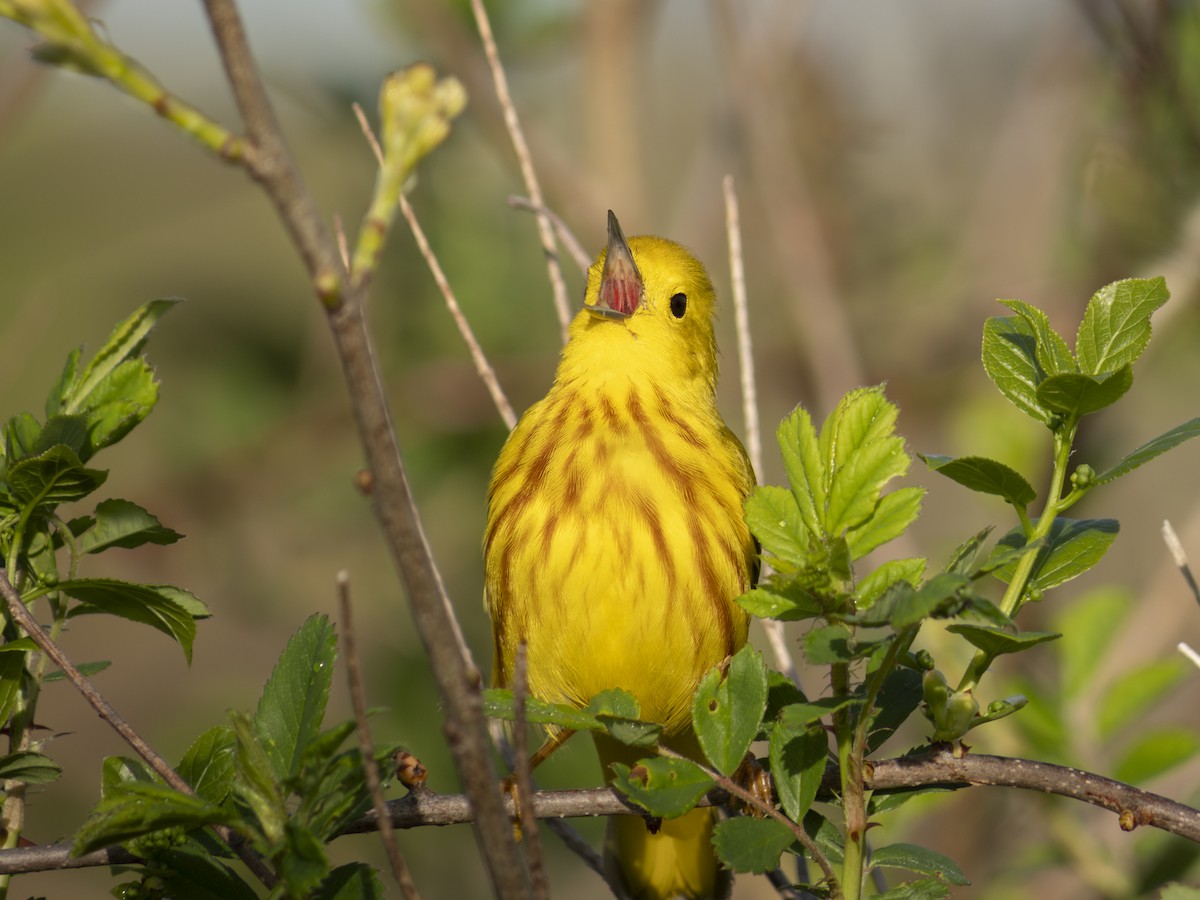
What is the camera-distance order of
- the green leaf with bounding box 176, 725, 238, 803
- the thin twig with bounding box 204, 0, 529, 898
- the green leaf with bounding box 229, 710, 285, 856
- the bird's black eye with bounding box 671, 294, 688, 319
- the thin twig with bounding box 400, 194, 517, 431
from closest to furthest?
the thin twig with bounding box 204, 0, 529, 898, the green leaf with bounding box 229, 710, 285, 856, the green leaf with bounding box 176, 725, 238, 803, the thin twig with bounding box 400, 194, 517, 431, the bird's black eye with bounding box 671, 294, 688, 319

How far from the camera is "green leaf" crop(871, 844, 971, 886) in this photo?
5.55ft

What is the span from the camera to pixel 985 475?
5.48 ft

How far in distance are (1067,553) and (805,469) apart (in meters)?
0.40

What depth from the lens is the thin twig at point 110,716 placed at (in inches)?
60.6

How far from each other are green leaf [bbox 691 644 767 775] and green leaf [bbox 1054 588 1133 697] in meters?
1.51

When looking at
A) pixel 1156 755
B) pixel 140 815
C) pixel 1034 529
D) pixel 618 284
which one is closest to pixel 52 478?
pixel 140 815

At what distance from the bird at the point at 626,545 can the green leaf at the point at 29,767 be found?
128 cm

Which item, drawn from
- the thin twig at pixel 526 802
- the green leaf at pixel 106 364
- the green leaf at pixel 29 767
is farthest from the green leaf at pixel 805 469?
the green leaf at pixel 29 767

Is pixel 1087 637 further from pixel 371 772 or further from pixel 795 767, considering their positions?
pixel 371 772

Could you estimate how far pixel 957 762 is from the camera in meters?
1.74

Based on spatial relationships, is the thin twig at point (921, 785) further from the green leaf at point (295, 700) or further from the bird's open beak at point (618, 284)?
the bird's open beak at point (618, 284)

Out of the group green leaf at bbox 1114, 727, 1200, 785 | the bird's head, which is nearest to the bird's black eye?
the bird's head

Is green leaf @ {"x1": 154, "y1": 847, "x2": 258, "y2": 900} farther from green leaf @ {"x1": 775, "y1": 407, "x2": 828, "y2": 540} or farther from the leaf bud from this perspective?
the leaf bud

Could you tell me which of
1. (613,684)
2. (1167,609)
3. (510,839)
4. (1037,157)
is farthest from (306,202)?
(1037,157)
